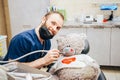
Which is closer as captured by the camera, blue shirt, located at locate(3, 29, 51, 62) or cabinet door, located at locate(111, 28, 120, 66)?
blue shirt, located at locate(3, 29, 51, 62)

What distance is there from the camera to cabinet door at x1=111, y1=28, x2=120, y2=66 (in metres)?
3.43

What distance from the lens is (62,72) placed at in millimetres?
1309

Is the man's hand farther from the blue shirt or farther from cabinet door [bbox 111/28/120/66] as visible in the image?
cabinet door [bbox 111/28/120/66]

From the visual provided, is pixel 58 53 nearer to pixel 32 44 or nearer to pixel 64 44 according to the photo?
pixel 64 44

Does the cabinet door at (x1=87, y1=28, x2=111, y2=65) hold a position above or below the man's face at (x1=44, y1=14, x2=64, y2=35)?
below

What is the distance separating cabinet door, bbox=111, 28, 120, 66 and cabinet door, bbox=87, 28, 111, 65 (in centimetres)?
7

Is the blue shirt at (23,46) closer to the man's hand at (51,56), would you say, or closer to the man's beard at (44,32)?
the man's beard at (44,32)

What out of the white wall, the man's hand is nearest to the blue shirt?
the man's hand

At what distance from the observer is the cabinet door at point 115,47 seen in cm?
343

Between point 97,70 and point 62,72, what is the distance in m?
0.23

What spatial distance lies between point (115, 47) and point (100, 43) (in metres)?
0.27

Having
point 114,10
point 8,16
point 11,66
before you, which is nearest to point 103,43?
point 114,10

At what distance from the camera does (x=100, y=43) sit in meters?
3.54

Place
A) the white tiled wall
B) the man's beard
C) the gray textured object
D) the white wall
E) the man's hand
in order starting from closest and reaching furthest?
the gray textured object, the man's hand, the man's beard, the white wall, the white tiled wall
